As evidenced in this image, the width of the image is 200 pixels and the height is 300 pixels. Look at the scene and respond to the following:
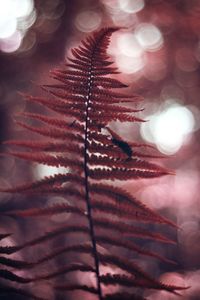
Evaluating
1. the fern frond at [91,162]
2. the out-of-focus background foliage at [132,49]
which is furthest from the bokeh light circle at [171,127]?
the fern frond at [91,162]

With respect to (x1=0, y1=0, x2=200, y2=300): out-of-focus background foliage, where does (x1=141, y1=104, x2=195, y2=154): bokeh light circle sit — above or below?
above

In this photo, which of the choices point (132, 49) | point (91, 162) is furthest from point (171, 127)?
point (91, 162)

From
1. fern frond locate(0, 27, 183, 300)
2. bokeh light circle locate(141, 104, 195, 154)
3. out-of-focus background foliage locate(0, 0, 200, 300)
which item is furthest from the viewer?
bokeh light circle locate(141, 104, 195, 154)

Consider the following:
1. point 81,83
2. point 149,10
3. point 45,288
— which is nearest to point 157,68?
point 149,10

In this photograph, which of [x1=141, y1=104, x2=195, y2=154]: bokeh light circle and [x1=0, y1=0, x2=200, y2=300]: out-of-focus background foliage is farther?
[x1=141, y1=104, x2=195, y2=154]: bokeh light circle

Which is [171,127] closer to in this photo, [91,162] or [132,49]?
[132,49]

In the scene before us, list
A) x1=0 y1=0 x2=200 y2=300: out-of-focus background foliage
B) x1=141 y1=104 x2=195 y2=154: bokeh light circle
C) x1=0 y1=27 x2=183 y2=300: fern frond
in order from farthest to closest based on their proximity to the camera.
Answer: x1=141 y1=104 x2=195 y2=154: bokeh light circle
x1=0 y1=0 x2=200 y2=300: out-of-focus background foliage
x1=0 y1=27 x2=183 y2=300: fern frond

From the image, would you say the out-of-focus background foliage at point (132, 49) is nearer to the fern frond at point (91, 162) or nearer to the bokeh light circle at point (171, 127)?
the bokeh light circle at point (171, 127)

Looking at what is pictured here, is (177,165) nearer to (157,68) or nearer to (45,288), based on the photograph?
(157,68)

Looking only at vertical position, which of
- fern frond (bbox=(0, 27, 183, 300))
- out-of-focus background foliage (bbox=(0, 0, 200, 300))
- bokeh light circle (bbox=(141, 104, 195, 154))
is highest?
bokeh light circle (bbox=(141, 104, 195, 154))

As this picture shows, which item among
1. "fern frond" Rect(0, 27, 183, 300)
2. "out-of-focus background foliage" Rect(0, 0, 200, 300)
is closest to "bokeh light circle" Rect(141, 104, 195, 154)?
"out-of-focus background foliage" Rect(0, 0, 200, 300)

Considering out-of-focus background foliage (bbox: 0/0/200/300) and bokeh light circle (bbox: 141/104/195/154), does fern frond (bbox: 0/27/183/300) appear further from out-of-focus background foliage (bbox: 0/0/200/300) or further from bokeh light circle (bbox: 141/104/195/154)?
bokeh light circle (bbox: 141/104/195/154)
